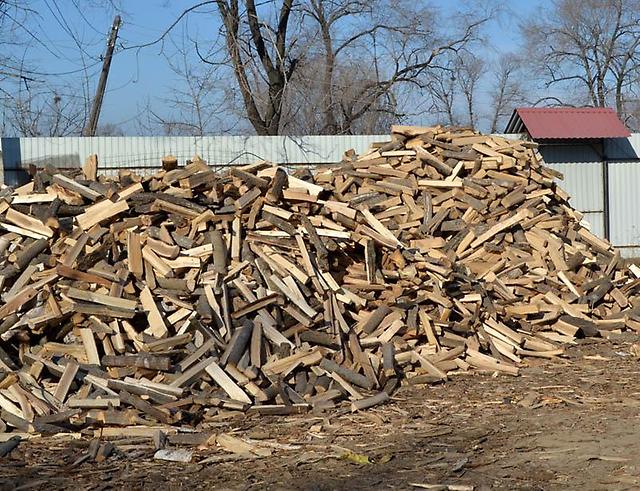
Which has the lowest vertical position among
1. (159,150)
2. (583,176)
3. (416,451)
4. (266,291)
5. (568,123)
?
(416,451)

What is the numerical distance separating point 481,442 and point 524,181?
700 cm

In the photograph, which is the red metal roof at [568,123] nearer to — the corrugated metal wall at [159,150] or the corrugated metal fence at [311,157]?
the corrugated metal fence at [311,157]

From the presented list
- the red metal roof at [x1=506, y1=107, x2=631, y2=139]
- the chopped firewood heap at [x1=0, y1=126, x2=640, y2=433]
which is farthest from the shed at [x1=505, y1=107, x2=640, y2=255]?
the chopped firewood heap at [x1=0, y1=126, x2=640, y2=433]

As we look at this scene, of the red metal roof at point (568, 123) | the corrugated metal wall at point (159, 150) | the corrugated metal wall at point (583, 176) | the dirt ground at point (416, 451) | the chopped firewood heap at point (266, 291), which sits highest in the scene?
the red metal roof at point (568, 123)

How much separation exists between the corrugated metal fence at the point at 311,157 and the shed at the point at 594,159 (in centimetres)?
2

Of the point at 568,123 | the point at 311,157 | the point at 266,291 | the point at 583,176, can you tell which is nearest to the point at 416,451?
the point at 266,291

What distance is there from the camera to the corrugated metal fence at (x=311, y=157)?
52.7ft

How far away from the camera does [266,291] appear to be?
935 centimetres

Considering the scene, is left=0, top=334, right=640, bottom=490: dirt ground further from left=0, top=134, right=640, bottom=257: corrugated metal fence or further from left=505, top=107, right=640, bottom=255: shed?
left=505, top=107, right=640, bottom=255: shed

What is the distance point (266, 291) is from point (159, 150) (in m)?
8.18

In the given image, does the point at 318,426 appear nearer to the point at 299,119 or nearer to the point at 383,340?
the point at 383,340

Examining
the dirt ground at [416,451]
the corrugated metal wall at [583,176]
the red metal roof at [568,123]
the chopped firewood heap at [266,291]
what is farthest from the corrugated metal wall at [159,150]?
the dirt ground at [416,451]

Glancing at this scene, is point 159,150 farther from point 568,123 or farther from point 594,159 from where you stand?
point 594,159

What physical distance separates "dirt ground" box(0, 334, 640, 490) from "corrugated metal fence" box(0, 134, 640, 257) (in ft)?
30.7
